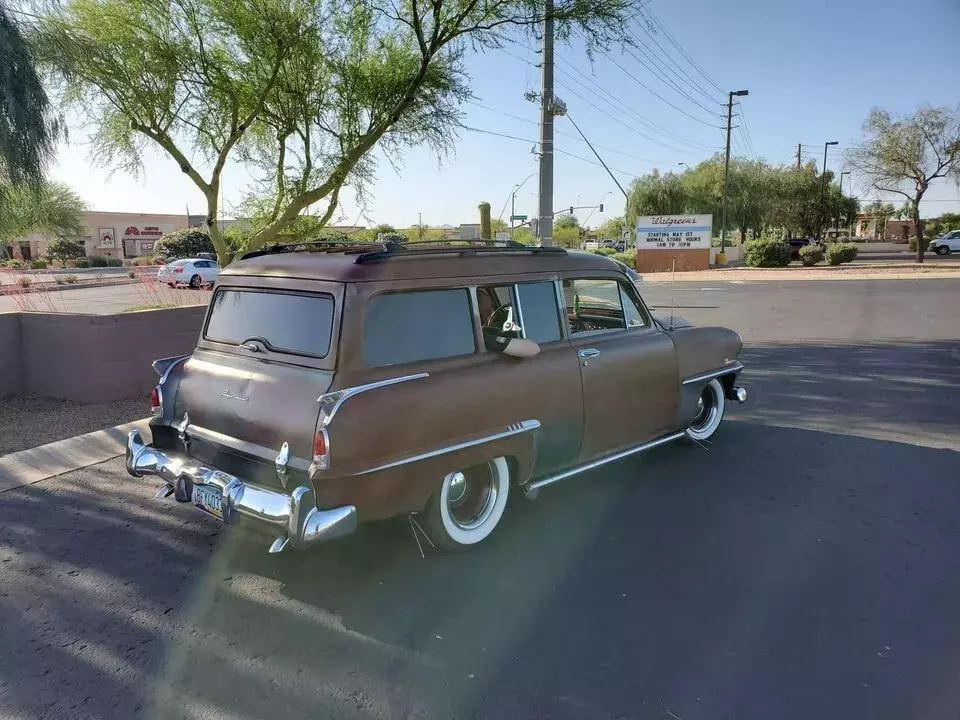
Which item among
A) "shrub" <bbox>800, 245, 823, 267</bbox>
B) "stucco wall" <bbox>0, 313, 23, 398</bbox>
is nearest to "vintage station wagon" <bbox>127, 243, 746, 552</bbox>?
"stucco wall" <bbox>0, 313, 23, 398</bbox>

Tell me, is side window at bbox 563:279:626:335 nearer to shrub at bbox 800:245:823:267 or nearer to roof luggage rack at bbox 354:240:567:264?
roof luggage rack at bbox 354:240:567:264

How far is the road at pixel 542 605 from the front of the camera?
2.76 m

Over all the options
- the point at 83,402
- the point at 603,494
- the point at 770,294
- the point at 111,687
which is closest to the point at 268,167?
the point at 83,402

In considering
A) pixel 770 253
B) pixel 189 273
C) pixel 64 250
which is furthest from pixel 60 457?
pixel 64 250

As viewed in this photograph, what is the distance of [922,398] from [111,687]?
26.5 ft

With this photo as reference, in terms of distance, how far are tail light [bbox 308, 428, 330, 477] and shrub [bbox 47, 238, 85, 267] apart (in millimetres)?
55660

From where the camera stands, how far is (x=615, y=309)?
5.18 meters

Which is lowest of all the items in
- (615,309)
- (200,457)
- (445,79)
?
(200,457)

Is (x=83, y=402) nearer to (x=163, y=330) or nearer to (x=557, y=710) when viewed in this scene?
(x=163, y=330)

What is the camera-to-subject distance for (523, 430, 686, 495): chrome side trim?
432 centimetres

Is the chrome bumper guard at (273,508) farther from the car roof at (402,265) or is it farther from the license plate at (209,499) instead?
the car roof at (402,265)

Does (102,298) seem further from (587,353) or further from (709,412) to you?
(587,353)

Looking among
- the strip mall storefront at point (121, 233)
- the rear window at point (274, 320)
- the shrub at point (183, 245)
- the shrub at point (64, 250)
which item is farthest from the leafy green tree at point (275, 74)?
the strip mall storefront at point (121, 233)

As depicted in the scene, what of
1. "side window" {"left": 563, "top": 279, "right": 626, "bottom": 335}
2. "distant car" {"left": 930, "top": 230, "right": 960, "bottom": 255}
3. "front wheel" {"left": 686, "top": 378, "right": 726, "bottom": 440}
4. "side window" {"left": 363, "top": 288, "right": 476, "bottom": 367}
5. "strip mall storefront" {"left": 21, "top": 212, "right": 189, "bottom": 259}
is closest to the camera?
"side window" {"left": 363, "top": 288, "right": 476, "bottom": 367}
